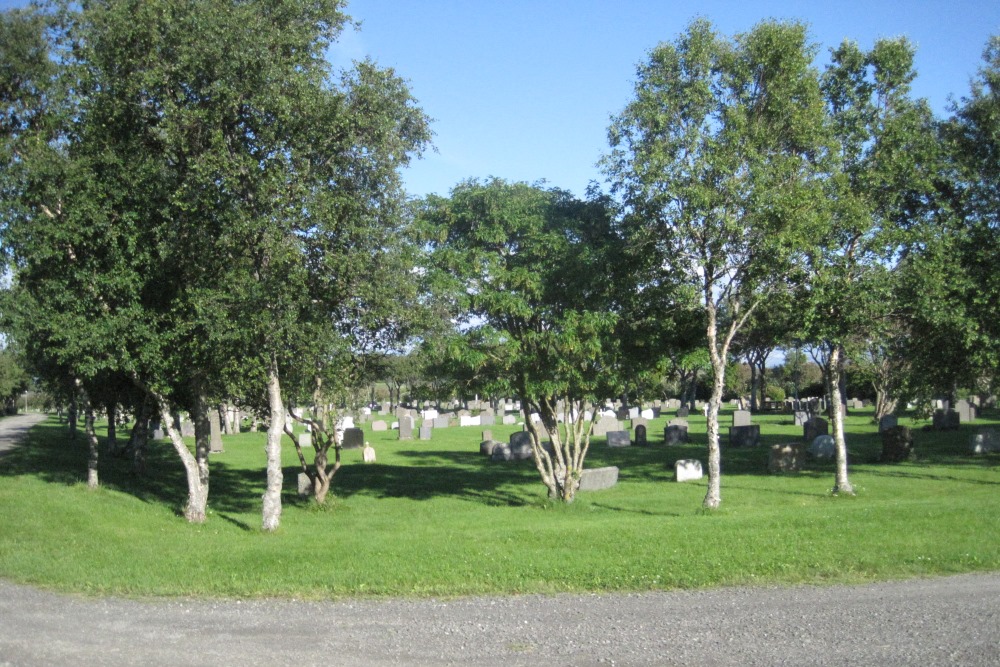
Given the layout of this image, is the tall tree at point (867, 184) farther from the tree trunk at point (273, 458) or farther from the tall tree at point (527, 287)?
the tree trunk at point (273, 458)

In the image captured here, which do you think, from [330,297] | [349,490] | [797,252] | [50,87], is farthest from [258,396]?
[797,252]

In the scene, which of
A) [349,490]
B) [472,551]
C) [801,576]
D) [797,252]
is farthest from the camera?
[349,490]

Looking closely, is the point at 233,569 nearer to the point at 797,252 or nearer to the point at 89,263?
the point at 89,263

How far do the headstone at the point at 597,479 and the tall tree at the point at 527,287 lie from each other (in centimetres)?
Answer: 368

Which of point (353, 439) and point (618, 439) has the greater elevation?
point (618, 439)

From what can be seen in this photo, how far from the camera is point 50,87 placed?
57.9 feet

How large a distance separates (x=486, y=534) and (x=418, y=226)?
7.56m

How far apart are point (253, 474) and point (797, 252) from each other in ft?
63.7

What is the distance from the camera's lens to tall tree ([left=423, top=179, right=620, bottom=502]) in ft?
60.7

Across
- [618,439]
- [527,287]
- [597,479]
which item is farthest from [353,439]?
[527,287]

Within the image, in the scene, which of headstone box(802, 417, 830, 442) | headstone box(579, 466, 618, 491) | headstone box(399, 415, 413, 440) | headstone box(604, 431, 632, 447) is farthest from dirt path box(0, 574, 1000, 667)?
headstone box(399, 415, 413, 440)

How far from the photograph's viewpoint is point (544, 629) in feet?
24.7

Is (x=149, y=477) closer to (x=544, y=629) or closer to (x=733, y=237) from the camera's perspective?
(x=733, y=237)

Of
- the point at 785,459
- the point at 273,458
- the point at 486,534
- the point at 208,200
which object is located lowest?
the point at 486,534
